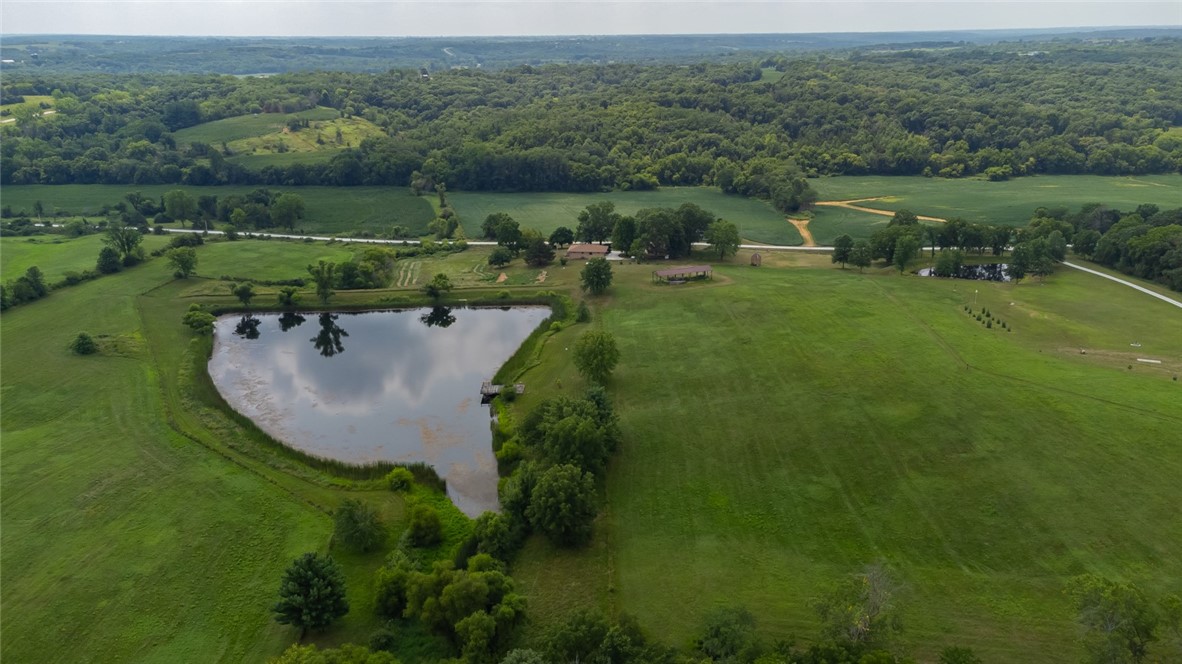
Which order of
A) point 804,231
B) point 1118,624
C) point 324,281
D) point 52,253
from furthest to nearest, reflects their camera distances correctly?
point 804,231 → point 52,253 → point 324,281 → point 1118,624

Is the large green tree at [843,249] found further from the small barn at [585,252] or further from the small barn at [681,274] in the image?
the small barn at [585,252]

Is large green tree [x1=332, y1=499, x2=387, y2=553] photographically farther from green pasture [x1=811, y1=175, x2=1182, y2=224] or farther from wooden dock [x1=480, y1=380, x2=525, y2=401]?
green pasture [x1=811, y1=175, x2=1182, y2=224]

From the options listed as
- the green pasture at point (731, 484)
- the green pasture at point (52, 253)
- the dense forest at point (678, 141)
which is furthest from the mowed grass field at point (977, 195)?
the green pasture at point (52, 253)

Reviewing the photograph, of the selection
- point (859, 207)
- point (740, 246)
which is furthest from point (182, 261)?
point (859, 207)

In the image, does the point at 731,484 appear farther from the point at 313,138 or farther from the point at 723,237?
the point at 313,138

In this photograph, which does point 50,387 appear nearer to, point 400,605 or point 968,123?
point 400,605

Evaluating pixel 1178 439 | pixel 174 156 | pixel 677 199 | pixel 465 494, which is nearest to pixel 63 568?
pixel 465 494

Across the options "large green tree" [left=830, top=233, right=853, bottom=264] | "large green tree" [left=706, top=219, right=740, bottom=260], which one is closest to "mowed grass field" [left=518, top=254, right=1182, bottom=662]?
"large green tree" [left=830, top=233, right=853, bottom=264]
